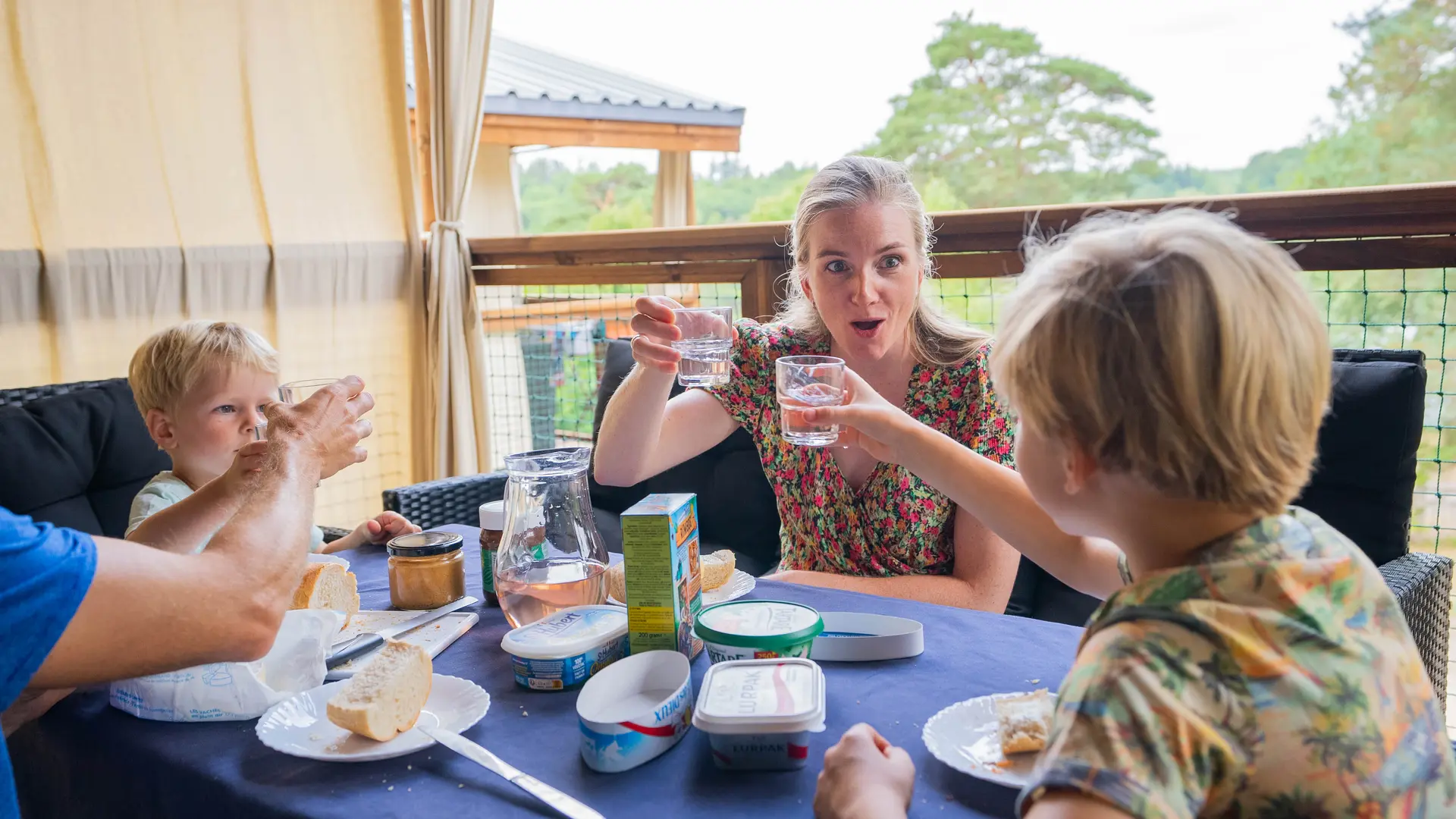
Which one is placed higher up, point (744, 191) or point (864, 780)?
point (744, 191)

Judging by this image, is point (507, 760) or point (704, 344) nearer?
point (507, 760)

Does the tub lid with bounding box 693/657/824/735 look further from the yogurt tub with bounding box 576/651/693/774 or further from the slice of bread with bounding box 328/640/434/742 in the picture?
the slice of bread with bounding box 328/640/434/742

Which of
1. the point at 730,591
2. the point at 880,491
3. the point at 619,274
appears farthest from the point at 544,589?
the point at 619,274

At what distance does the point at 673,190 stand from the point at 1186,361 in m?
6.32

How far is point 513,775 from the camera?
3.12 ft

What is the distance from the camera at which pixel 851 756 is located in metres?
0.89

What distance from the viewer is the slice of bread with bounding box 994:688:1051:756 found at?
933mm

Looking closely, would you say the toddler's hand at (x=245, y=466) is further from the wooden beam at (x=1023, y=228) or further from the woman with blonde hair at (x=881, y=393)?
the wooden beam at (x=1023, y=228)

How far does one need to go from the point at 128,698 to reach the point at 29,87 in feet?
7.93

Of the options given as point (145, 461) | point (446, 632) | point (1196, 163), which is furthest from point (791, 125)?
point (446, 632)

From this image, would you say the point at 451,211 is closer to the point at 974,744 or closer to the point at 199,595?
the point at 199,595

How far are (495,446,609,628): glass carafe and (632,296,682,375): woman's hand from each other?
305 mm

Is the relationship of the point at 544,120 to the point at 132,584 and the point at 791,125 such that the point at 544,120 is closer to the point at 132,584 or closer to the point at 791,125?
the point at 132,584

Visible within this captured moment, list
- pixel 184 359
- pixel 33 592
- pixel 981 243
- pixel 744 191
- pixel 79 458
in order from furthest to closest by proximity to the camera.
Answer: pixel 744 191
pixel 981 243
pixel 79 458
pixel 184 359
pixel 33 592
